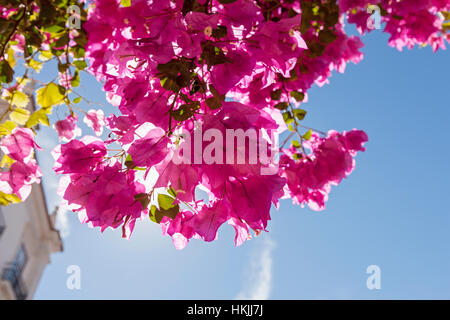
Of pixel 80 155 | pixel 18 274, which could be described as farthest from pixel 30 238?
pixel 80 155

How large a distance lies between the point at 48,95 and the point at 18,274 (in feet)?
36.4

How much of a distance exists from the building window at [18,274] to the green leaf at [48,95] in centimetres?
1031

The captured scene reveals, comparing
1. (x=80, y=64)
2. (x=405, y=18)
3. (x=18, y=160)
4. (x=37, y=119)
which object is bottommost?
(x=18, y=160)

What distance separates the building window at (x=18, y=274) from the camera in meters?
9.41

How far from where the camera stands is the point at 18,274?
996cm

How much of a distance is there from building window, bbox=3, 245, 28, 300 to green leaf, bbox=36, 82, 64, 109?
1031 cm

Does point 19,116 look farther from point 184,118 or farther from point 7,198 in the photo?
point 184,118

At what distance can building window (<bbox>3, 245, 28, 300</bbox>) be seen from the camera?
30.9 ft

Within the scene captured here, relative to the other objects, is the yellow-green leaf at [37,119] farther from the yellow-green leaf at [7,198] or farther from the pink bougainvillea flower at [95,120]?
the pink bougainvillea flower at [95,120]

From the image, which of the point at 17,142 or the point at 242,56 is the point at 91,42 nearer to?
the point at 17,142

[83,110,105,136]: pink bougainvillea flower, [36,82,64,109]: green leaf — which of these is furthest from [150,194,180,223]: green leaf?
[83,110,105,136]: pink bougainvillea flower
